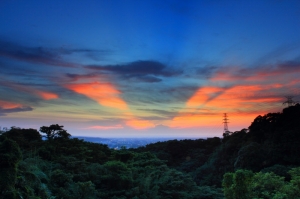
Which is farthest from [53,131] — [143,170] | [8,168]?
[8,168]

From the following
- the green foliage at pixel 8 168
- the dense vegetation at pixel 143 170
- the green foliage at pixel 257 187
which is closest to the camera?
the green foliage at pixel 8 168

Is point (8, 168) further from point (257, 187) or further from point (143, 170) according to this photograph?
point (143, 170)

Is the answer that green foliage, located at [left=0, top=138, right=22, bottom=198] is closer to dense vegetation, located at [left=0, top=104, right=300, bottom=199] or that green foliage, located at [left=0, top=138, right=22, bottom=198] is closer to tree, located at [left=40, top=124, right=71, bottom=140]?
dense vegetation, located at [left=0, top=104, right=300, bottom=199]

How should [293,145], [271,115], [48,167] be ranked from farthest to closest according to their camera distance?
[271,115] < [293,145] < [48,167]

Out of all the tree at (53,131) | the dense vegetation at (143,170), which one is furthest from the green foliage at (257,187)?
the tree at (53,131)

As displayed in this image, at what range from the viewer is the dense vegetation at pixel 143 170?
9816 millimetres

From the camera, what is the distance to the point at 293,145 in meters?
26.1

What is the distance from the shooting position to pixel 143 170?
2119 centimetres

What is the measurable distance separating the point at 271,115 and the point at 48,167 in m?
30.1

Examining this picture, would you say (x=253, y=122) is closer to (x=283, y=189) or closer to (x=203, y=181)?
(x=203, y=181)

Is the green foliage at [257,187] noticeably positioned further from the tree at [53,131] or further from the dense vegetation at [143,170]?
the tree at [53,131]

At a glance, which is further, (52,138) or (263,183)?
(52,138)

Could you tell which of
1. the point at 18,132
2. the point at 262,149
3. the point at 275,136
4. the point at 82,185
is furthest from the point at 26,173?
the point at 275,136

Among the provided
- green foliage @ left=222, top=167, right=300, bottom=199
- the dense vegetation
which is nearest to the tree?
the dense vegetation
